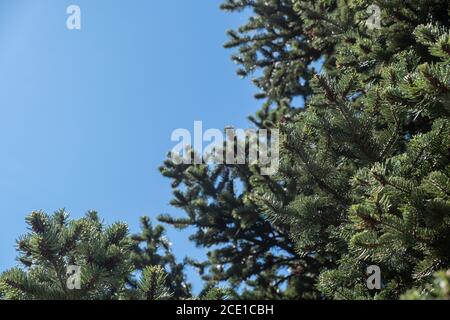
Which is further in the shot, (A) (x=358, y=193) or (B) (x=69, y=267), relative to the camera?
(A) (x=358, y=193)

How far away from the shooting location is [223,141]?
9.85 metres

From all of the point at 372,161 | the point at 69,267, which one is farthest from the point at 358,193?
the point at 69,267

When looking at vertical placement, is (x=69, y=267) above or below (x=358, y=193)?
below

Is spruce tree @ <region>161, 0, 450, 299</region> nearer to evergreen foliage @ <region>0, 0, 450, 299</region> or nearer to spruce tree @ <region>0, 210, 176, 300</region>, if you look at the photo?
evergreen foliage @ <region>0, 0, 450, 299</region>

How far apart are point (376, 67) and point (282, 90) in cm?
457

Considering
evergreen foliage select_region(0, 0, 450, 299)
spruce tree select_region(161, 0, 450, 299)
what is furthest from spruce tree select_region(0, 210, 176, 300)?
spruce tree select_region(161, 0, 450, 299)

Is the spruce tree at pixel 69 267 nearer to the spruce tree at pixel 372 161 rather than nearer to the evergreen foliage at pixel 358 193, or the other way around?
the evergreen foliage at pixel 358 193

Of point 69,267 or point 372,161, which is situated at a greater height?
point 372,161

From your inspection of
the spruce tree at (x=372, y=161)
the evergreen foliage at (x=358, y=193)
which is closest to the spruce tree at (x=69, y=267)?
the evergreen foliage at (x=358, y=193)

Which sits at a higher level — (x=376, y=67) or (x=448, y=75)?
(x=376, y=67)

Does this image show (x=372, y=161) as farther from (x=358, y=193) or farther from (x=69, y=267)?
(x=69, y=267)
